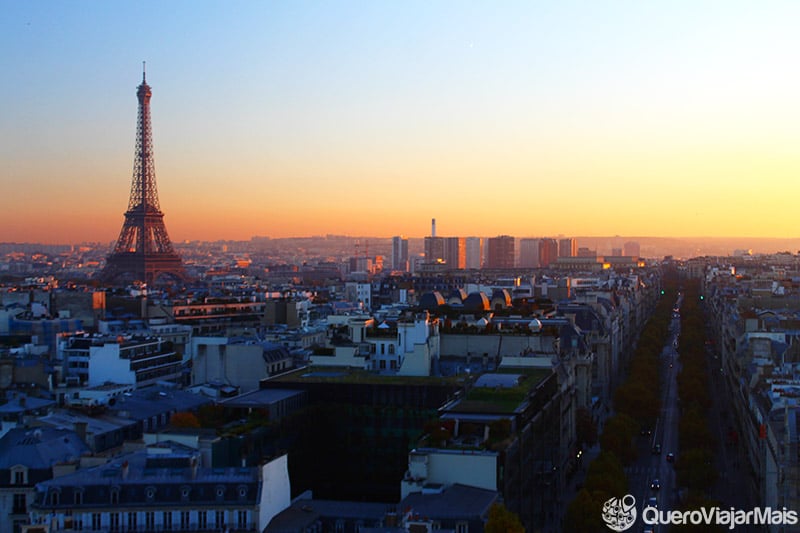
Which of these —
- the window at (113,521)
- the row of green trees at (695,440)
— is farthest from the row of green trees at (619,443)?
the window at (113,521)

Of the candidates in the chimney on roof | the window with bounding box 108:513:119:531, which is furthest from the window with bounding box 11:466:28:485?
the window with bounding box 108:513:119:531

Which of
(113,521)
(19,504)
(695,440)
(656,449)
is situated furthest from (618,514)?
(19,504)

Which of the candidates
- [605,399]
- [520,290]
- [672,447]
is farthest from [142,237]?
[672,447]

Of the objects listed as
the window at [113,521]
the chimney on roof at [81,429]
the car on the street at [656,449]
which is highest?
the chimney on roof at [81,429]

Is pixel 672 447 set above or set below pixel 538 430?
below

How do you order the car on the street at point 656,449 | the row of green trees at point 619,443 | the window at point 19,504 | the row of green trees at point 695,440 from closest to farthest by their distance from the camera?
the window at point 19,504 < the row of green trees at point 619,443 < the row of green trees at point 695,440 < the car on the street at point 656,449

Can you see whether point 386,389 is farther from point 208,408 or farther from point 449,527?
point 449,527

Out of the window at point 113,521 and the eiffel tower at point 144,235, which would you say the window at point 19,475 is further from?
the eiffel tower at point 144,235
